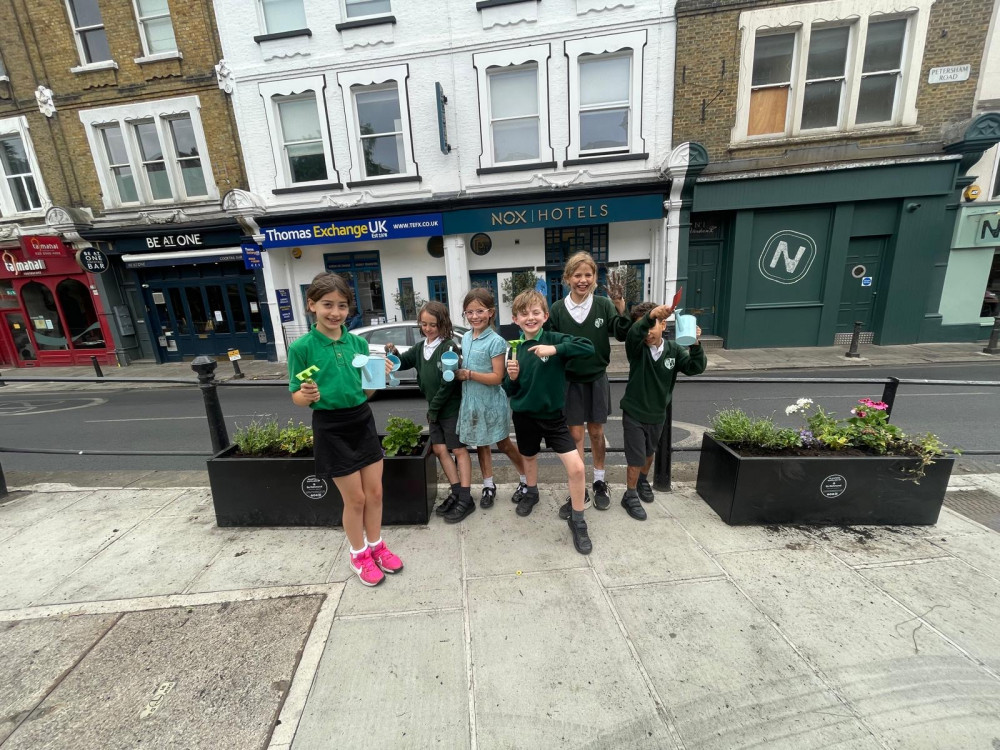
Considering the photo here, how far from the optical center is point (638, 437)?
3188mm

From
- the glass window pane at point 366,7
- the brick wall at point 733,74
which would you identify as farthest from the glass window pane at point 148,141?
the brick wall at point 733,74

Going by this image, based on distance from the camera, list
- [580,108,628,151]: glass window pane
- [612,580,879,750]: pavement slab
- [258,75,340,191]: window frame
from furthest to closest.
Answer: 1. [258,75,340,191]: window frame
2. [580,108,628,151]: glass window pane
3. [612,580,879,750]: pavement slab

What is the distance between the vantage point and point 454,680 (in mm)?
1937

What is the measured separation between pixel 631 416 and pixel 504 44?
10.8m

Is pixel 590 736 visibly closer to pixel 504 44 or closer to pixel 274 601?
pixel 274 601

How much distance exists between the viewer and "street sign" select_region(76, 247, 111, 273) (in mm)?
12242

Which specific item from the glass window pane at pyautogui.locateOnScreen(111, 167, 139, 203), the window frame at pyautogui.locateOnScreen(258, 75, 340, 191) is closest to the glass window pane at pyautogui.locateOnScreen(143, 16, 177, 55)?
the window frame at pyautogui.locateOnScreen(258, 75, 340, 191)

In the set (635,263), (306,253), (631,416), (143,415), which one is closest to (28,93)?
(306,253)

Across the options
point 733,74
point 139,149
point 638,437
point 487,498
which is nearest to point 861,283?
point 733,74

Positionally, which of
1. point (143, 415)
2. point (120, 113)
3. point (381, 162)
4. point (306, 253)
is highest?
point (120, 113)

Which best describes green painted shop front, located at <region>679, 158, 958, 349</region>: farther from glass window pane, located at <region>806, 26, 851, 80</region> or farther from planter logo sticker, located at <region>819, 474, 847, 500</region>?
Result: planter logo sticker, located at <region>819, 474, 847, 500</region>

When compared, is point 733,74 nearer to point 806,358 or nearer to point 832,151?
point 832,151

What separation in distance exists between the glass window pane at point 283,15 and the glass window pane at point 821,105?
12.7m

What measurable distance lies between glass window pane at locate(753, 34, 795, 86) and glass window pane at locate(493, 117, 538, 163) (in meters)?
5.35
